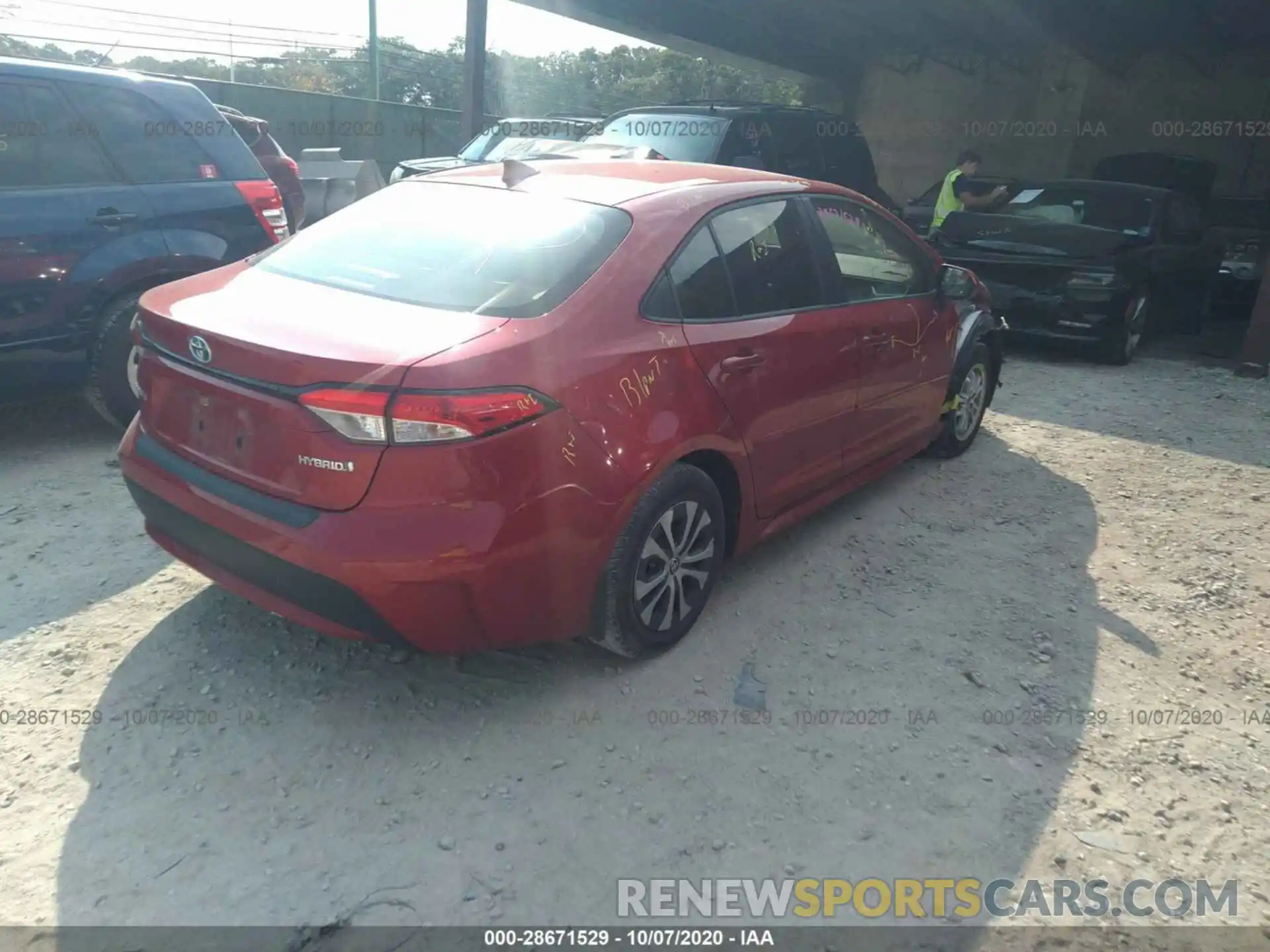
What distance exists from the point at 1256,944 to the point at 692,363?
2212mm

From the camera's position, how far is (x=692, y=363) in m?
3.13

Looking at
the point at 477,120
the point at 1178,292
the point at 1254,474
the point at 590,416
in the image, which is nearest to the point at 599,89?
the point at 477,120

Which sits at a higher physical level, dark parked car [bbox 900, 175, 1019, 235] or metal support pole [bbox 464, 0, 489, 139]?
metal support pole [bbox 464, 0, 489, 139]

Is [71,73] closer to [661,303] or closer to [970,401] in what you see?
[661,303]

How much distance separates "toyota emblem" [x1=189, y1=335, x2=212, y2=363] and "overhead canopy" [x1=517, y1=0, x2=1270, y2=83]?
12.1 meters

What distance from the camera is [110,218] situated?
463 cm

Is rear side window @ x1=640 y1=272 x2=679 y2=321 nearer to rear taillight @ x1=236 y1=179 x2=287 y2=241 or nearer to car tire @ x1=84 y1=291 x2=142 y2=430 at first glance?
car tire @ x1=84 y1=291 x2=142 y2=430

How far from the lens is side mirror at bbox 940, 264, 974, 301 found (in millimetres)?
4793

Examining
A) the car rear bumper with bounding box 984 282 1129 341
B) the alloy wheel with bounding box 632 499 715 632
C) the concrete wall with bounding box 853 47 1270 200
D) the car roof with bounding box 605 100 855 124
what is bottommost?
the alloy wheel with bounding box 632 499 715 632

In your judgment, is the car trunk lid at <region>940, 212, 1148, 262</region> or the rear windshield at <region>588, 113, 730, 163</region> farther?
the rear windshield at <region>588, 113, 730, 163</region>

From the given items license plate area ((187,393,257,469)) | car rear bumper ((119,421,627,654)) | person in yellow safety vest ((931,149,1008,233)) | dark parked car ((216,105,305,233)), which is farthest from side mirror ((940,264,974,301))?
dark parked car ((216,105,305,233))

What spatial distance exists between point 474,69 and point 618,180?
29.0 feet

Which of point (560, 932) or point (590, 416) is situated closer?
point (560, 932)

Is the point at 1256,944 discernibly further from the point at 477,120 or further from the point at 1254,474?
the point at 477,120
